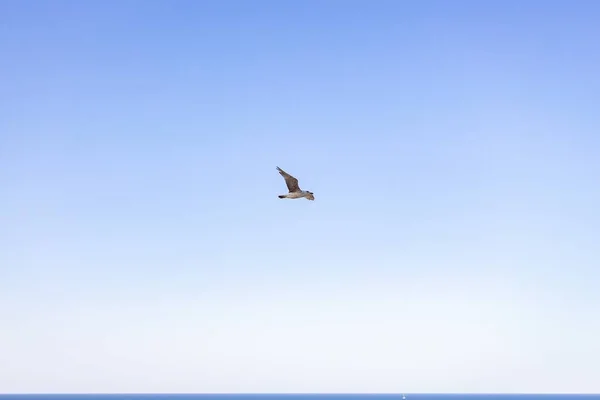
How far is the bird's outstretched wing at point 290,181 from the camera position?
120ft

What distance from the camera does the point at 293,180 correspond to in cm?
3684

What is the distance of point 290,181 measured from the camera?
121 ft

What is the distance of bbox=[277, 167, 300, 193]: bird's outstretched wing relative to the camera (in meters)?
36.6
